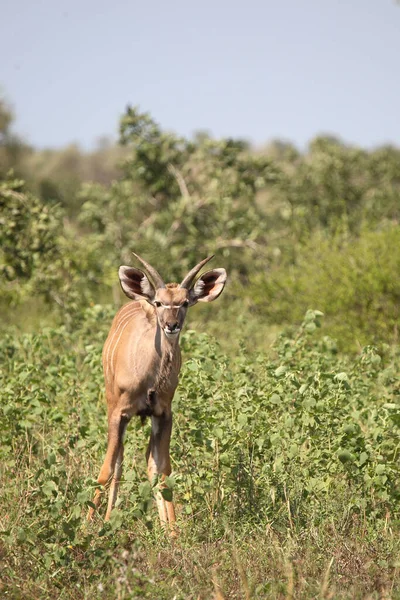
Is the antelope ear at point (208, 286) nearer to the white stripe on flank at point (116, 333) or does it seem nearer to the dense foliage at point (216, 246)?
the white stripe on flank at point (116, 333)

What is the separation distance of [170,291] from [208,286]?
519 mm

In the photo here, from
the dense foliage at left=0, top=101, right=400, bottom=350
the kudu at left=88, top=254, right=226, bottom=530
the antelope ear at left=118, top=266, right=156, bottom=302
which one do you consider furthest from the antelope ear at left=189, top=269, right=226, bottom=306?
the dense foliage at left=0, top=101, right=400, bottom=350

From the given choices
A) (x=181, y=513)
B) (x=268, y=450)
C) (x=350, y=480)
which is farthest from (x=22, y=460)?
(x=350, y=480)

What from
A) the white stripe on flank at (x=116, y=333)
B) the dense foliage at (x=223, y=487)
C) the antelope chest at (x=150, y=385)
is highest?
the white stripe on flank at (x=116, y=333)

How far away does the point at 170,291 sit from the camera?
21.2ft

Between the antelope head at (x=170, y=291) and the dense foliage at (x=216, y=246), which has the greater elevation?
the dense foliage at (x=216, y=246)

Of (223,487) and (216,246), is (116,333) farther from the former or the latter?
(216,246)

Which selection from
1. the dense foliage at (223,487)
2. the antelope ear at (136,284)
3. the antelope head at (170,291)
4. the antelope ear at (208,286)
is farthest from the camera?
the antelope ear at (208,286)

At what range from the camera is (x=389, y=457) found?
6430 millimetres

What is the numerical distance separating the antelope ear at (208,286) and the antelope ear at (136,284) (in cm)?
32

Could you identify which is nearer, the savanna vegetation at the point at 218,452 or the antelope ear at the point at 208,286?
the savanna vegetation at the point at 218,452

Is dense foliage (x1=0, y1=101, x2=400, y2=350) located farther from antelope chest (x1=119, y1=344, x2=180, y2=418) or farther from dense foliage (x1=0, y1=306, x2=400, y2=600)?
antelope chest (x1=119, y1=344, x2=180, y2=418)

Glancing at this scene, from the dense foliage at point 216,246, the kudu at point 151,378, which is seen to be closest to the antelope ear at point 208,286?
the kudu at point 151,378

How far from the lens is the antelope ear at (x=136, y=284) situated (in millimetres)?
6629
